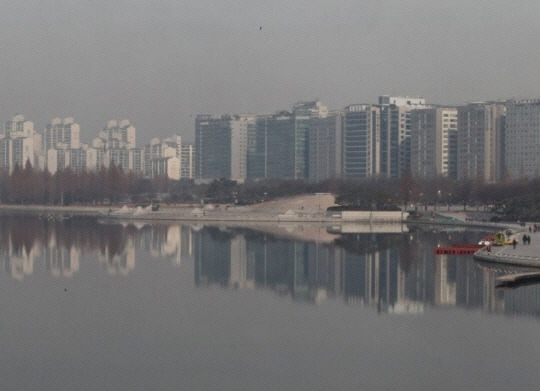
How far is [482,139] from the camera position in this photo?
49.5 meters

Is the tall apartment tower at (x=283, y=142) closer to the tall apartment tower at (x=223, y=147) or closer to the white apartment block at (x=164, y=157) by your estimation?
the tall apartment tower at (x=223, y=147)

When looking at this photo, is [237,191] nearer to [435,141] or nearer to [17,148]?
[435,141]

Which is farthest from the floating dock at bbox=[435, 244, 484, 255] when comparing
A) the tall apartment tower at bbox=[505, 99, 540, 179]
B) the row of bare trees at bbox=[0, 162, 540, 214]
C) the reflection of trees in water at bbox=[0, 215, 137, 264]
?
the tall apartment tower at bbox=[505, 99, 540, 179]

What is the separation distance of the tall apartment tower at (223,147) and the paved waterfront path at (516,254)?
46.4 m

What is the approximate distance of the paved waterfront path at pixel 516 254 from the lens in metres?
16.2

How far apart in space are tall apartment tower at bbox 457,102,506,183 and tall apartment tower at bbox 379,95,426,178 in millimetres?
3946

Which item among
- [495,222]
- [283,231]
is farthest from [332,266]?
[495,222]

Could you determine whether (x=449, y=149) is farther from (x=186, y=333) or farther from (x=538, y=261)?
(x=186, y=333)

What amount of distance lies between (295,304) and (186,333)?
8.25 feet

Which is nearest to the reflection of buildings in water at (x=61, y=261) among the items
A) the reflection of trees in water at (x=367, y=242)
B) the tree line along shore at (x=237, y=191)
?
the reflection of trees in water at (x=367, y=242)

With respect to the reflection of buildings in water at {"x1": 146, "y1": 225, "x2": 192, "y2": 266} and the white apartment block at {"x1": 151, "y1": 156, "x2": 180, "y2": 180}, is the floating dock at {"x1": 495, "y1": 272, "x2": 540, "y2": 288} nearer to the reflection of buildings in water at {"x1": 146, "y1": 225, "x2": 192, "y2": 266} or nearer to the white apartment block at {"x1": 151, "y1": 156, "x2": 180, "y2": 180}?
the reflection of buildings in water at {"x1": 146, "y1": 225, "x2": 192, "y2": 266}

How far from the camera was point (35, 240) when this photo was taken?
76.3 ft

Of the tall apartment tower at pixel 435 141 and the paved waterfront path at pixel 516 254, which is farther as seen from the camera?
the tall apartment tower at pixel 435 141

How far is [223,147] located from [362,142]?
Answer: 14.3 metres
